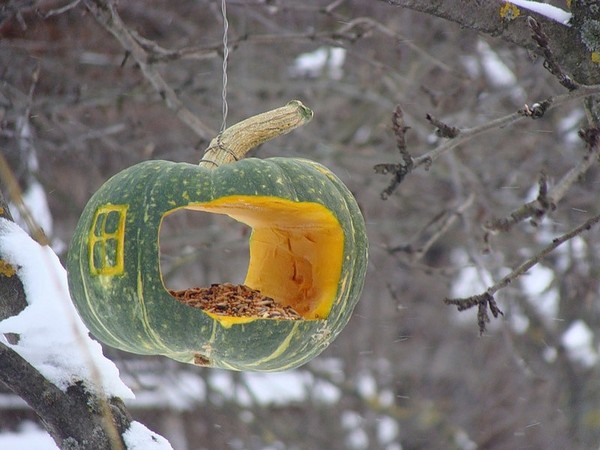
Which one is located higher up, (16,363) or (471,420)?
(16,363)

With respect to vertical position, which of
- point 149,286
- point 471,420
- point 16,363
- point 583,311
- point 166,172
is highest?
point 166,172

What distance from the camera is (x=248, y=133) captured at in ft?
8.35

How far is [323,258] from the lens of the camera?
8.29 ft

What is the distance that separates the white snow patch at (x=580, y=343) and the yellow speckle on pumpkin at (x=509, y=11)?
5.04m

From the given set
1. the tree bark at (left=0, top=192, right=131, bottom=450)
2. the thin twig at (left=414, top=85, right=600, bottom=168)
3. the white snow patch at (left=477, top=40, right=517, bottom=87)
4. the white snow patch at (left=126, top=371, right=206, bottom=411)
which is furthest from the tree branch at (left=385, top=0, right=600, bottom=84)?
the white snow patch at (left=477, top=40, right=517, bottom=87)

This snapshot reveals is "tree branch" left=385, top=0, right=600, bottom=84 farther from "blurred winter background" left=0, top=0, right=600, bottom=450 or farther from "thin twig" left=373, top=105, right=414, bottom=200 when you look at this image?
"blurred winter background" left=0, top=0, right=600, bottom=450

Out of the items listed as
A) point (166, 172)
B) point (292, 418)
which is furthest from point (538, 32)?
point (292, 418)

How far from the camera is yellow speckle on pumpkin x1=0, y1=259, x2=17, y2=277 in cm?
247

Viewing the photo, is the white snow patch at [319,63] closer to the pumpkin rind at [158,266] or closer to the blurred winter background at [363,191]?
the blurred winter background at [363,191]

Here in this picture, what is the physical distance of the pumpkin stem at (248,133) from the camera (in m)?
2.49

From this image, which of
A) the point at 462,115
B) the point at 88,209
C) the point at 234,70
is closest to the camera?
the point at 88,209

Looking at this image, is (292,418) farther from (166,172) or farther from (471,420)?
(166,172)

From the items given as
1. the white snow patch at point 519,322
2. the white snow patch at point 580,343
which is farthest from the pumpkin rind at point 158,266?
the white snow patch at point 519,322

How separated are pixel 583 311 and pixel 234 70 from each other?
3.52 metres
